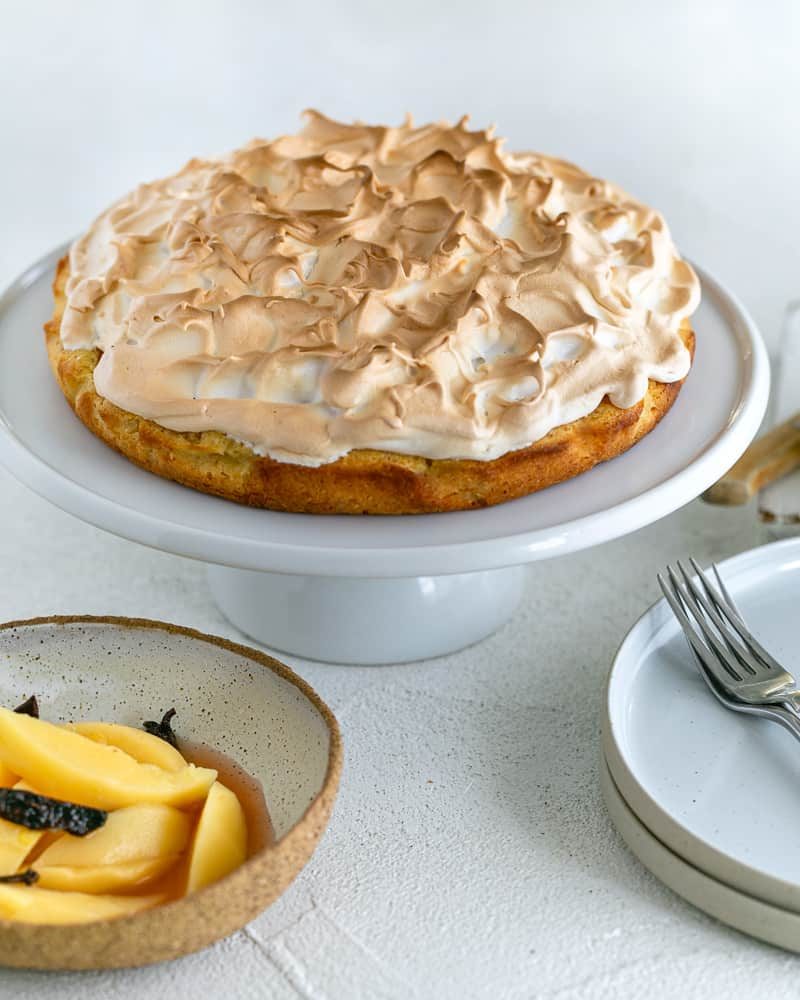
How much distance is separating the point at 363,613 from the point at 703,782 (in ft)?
2.10

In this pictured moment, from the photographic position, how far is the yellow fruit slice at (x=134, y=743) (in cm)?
176

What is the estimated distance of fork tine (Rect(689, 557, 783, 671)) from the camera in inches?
76.7

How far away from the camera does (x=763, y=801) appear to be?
1783 mm

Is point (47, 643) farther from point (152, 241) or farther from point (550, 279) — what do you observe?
point (550, 279)

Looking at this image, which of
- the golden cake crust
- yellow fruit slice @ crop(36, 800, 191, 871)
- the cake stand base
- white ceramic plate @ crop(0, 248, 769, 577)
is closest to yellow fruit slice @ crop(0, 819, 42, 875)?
yellow fruit slice @ crop(36, 800, 191, 871)

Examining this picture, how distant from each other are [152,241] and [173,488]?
49cm

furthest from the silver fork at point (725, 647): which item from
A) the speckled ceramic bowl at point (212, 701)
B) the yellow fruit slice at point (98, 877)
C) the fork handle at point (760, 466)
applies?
the yellow fruit slice at point (98, 877)

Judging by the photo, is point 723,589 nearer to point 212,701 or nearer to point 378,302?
point 378,302

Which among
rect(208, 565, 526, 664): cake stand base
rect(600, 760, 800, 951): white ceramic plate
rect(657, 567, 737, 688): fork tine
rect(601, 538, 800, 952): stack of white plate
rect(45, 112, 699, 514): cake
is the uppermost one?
rect(45, 112, 699, 514): cake

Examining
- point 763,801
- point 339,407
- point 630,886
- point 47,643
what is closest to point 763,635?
point 763,801

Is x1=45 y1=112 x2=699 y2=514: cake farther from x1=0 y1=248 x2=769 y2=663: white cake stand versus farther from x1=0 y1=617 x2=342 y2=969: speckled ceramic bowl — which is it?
x1=0 y1=617 x2=342 y2=969: speckled ceramic bowl

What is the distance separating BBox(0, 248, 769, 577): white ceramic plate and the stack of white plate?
22 cm

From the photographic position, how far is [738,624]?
2002 mm

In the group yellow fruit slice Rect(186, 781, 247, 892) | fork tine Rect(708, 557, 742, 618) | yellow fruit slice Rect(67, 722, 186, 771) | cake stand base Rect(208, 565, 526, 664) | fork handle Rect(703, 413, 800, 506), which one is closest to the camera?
yellow fruit slice Rect(186, 781, 247, 892)
